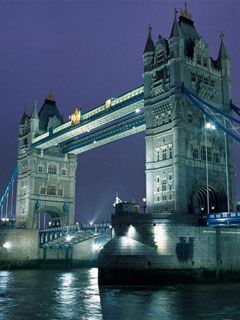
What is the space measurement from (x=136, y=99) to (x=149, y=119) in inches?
233

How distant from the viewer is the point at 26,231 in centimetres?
9162

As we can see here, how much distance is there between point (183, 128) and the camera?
A: 61.3 metres

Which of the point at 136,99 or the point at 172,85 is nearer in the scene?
the point at 172,85

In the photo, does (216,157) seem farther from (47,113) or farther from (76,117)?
(47,113)

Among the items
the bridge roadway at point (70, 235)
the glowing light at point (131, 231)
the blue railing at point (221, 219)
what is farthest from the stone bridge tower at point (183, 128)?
the bridge roadway at point (70, 235)

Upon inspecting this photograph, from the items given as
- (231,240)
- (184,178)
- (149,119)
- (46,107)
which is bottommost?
(231,240)

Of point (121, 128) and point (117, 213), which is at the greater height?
point (121, 128)

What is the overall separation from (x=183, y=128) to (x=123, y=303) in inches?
1217

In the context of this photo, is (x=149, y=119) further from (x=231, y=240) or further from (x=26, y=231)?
(x=26, y=231)

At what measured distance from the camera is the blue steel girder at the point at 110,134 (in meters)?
76.9

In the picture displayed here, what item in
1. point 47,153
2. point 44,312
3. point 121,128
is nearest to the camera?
point 44,312

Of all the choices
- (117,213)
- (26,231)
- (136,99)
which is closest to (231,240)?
(117,213)

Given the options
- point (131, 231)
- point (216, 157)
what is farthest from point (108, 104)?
point (131, 231)

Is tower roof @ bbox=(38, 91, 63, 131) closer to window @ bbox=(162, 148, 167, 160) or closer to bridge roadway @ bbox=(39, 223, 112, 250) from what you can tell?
bridge roadway @ bbox=(39, 223, 112, 250)
